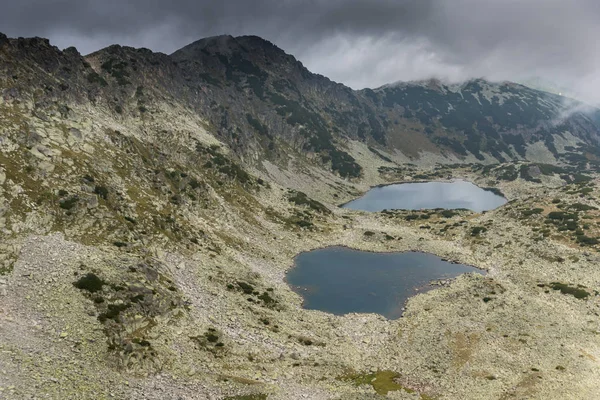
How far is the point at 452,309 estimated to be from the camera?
65188 millimetres

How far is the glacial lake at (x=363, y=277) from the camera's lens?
71.2 m

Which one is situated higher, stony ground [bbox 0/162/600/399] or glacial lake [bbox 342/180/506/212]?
glacial lake [bbox 342/180/506/212]

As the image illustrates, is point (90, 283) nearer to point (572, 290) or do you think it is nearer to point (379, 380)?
point (379, 380)

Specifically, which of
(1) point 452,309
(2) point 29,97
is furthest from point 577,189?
(2) point 29,97

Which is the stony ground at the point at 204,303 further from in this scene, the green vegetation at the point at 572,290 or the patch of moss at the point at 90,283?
the green vegetation at the point at 572,290

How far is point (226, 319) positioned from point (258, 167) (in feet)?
386

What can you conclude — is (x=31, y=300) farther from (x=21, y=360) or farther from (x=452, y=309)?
(x=452, y=309)

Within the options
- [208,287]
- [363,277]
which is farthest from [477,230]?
[208,287]

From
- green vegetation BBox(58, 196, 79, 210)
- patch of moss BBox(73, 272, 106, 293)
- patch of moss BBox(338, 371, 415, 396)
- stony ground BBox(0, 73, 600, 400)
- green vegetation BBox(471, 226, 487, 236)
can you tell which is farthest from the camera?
green vegetation BBox(471, 226, 487, 236)

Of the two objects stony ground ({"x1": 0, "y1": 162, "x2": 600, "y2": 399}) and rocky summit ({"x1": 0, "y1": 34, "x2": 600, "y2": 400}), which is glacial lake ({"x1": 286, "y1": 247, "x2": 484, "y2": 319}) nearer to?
rocky summit ({"x1": 0, "y1": 34, "x2": 600, "y2": 400})

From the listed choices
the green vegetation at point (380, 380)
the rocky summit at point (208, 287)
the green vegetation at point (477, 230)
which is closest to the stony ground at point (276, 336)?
the rocky summit at point (208, 287)

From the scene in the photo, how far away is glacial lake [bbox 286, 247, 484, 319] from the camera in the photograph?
71250mm

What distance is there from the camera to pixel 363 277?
86062 mm

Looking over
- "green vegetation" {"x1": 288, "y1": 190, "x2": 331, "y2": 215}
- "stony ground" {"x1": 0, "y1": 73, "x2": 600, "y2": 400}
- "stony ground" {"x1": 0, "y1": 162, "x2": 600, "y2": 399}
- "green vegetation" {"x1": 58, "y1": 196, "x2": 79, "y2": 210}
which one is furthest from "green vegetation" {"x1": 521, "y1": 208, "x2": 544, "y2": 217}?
"green vegetation" {"x1": 58, "y1": 196, "x2": 79, "y2": 210}
